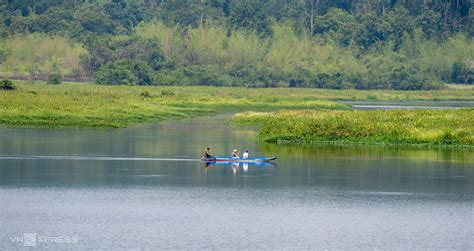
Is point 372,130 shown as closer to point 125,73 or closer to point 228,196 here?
point 228,196

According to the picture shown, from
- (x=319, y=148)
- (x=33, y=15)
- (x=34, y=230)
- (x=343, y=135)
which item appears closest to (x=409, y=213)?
(x=34, y=230)

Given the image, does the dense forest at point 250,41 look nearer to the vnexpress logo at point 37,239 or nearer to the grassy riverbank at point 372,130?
the grassy riverbank at point 372,130

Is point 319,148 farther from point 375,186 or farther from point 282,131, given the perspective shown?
point 375,186

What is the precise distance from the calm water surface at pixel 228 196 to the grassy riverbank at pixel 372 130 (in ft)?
8.59

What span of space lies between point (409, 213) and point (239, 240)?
8.31 m

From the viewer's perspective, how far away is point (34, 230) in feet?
102

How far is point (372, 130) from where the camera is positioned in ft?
205

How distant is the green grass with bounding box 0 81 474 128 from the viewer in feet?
239

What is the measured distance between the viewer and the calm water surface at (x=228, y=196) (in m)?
31.2

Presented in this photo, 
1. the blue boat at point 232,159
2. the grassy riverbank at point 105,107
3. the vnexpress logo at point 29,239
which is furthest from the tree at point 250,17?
the vnexpress logo at point 29,239

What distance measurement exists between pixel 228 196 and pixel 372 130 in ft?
81.6

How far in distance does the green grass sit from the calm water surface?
477 inches

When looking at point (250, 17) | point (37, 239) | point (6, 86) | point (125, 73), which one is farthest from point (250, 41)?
point (37, 239)

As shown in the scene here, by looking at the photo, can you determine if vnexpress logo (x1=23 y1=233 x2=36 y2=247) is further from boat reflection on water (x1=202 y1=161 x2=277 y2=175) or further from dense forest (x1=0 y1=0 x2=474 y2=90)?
dense forest (x1=0 y1=0 x2=474 y2=90)
